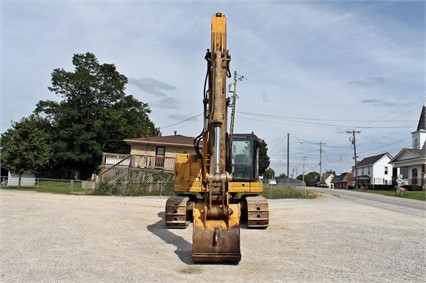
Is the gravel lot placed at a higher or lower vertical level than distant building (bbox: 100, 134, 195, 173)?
lower

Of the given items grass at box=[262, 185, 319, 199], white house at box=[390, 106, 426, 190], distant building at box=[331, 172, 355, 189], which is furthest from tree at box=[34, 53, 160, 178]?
distant building at box=[331, 172, 355, 189]

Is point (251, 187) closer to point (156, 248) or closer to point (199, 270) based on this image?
point (156, 248)

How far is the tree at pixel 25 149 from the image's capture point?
116 ft

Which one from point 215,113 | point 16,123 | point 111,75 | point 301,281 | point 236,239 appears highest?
point 111,75

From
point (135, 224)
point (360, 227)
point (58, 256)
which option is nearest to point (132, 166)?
point (135, 224)

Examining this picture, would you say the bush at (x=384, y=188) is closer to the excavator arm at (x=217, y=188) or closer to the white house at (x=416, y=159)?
the white house at (x=416, y=159)

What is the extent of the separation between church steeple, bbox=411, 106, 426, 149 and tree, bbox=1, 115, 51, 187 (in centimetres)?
5899

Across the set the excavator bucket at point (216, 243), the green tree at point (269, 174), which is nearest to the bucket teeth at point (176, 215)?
the excavator bucket at point (216, 243)

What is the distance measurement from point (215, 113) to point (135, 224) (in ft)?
21.4

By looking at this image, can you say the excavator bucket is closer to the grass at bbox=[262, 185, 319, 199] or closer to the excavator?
the excavator

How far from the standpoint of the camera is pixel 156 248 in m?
10.1

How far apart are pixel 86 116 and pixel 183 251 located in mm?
47831

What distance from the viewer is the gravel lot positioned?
25.2 feet

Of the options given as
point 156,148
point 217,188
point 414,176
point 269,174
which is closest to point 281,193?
point 156,148
